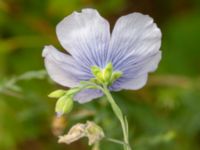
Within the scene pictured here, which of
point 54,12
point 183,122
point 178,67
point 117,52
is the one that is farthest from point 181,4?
point 117,52

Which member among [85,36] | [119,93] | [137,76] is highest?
[85,36]

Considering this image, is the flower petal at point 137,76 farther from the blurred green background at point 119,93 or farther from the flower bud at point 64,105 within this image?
the blurred green background at point 119,93

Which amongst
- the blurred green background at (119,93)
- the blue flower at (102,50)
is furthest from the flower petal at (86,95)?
the blurred green background at (119,93)

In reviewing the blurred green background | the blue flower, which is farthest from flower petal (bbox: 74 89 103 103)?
the blurred green background

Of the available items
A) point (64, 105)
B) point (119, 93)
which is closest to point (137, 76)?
point (64, 105)

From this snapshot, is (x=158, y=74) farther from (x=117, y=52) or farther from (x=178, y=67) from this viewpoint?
(x=117, y=52)

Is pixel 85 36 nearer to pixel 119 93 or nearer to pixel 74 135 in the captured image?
pixel 74 135

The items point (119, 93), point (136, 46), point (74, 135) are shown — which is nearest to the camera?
point (74, 135)
